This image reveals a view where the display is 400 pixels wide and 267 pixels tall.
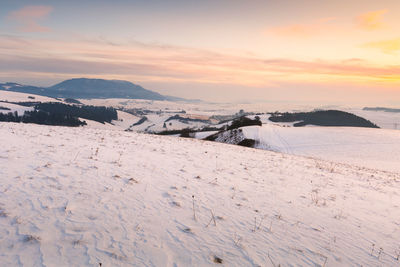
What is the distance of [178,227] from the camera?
6.12 m

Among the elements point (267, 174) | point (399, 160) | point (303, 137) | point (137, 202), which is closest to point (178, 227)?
point (137, 202)

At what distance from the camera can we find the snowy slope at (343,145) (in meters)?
36.9


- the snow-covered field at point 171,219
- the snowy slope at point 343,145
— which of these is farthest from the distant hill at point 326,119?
the snow-covered field at point 171,219

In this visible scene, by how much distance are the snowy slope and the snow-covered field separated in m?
29.9

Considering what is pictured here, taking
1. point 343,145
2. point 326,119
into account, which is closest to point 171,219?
point 343,145

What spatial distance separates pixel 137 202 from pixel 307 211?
20.3 ft

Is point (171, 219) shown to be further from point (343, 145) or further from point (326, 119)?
point (326, 119)

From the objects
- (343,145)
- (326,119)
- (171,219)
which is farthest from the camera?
(326,119)

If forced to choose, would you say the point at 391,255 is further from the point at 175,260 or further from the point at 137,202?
the point at 137,202

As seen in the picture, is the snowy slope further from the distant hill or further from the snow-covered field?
the distant hill

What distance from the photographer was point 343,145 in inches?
1912

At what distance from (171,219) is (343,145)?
2076 inches

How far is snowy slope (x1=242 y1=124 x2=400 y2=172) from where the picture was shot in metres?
36.9

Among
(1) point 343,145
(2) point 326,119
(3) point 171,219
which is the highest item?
(2) point 326,119
